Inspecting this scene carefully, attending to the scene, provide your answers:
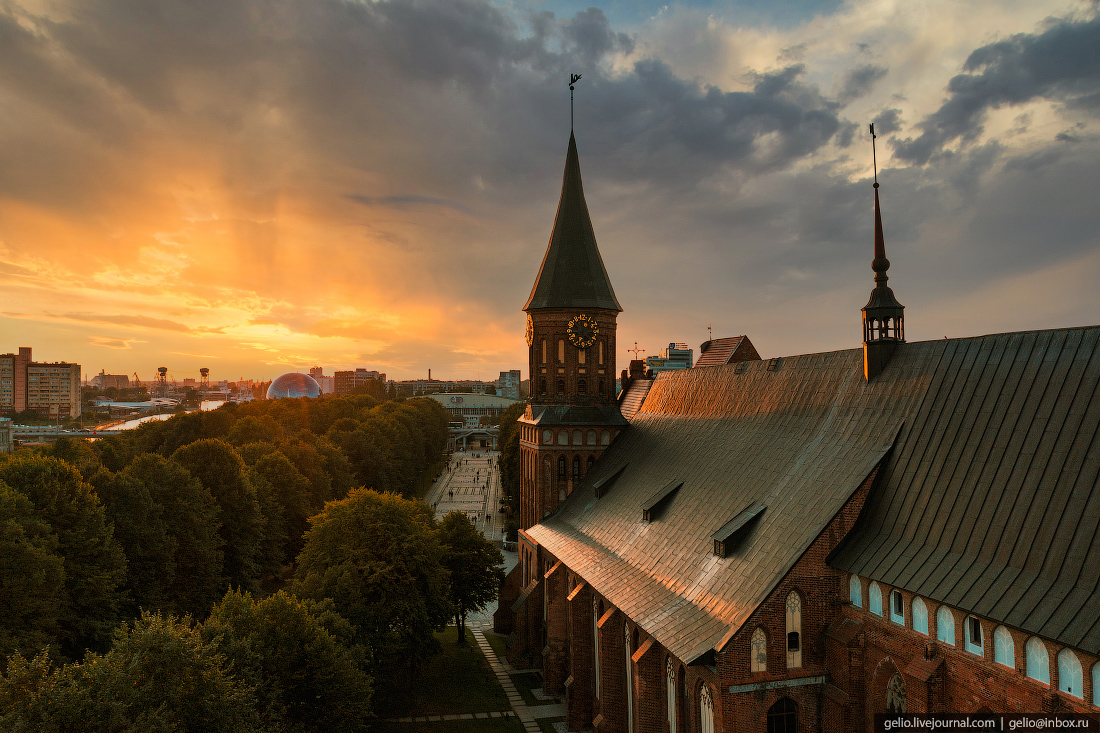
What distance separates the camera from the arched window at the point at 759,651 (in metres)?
23.4

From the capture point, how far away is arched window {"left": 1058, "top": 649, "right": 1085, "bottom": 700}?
16062 mm

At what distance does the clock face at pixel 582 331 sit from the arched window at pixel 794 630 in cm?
2895

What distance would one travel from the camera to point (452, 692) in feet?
141

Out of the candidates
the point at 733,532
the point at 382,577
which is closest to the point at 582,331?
the point at 382,577

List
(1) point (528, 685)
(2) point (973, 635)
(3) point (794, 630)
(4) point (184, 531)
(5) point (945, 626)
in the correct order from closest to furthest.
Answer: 1. (2) point (973, 635)
2. (5) point (945, 626)
3. (3) point (794, 630)
4. (1) point (528, 685)
5. (4) point (184, 531)

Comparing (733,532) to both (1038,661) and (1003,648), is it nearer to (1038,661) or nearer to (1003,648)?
(1003,648)

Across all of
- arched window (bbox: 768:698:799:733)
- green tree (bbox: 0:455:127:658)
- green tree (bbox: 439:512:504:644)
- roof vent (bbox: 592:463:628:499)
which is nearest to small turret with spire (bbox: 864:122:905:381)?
arched window (bbox: 768:698:799:733)

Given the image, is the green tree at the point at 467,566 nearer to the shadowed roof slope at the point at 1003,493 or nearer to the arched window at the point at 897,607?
the shadowed roof slope at the point at 1003,493

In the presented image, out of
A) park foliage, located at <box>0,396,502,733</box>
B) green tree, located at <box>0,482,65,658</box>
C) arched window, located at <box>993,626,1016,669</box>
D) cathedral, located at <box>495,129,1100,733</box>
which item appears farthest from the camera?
green tree, located at <box>0,482,65,658</box>

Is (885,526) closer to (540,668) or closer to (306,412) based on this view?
(540,668)

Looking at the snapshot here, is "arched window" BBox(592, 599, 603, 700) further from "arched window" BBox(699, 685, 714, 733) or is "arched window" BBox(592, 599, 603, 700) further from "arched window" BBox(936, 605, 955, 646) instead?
"arched window" BBox(936, 605, 955, 646)

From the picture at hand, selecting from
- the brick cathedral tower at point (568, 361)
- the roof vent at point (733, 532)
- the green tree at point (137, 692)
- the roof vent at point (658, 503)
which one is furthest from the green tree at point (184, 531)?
the roof vent at point (733, 532)

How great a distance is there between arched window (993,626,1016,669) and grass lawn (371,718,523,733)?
85.1 ft

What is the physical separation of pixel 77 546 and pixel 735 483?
32317 millimetres
